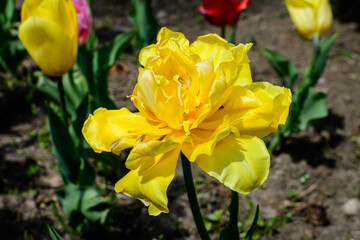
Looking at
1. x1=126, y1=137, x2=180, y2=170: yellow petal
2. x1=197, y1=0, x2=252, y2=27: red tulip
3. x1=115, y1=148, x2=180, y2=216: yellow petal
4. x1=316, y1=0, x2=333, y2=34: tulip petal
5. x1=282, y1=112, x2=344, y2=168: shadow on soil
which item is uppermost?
x1=126, y1=137, x2=180, y2=170: yellow petal

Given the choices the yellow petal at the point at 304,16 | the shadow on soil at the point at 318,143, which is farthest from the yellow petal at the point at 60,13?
the shadow on soil at the point at 318,143

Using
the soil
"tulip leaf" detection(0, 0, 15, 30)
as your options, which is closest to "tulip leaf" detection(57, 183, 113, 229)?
the soil

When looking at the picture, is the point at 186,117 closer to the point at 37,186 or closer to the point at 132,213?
the point at 132,213

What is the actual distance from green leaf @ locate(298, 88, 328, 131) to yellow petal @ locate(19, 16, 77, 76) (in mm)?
1232

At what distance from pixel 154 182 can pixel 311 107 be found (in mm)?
1459

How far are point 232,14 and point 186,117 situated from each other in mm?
1176

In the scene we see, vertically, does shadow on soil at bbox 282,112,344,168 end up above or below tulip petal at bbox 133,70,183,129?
below

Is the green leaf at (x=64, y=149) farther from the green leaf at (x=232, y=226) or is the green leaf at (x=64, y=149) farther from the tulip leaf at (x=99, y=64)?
the green leaf at (x=232, y=226)

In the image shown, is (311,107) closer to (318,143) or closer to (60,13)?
(318,143)

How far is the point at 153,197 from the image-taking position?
786mm

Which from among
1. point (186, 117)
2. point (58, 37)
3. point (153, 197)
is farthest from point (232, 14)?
point (153, 197)

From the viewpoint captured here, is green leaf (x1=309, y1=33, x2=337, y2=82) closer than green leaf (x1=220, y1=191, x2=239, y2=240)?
No

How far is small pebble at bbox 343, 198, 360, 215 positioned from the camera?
185cm

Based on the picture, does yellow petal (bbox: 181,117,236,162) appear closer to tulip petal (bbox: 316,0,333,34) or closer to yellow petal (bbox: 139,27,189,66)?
yellow petal (bbox: 139,27,189,66)
